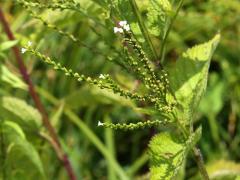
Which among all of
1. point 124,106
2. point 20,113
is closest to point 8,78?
point 20,113

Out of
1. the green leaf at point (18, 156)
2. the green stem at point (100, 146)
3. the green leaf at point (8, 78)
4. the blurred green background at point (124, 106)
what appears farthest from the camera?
the blurred green background at point (124, 106)

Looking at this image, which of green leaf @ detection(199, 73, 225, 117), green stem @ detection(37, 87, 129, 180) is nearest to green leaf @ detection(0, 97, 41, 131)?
green stem @ detection(37, 87, 129, 180)

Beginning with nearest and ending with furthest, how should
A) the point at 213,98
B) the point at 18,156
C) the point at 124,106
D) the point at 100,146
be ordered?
the point at 18,156 → the point at 100,146 → the point at 124,106 → the point at 213,98

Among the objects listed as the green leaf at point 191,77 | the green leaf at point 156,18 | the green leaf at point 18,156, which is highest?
the green leaf at point 156,18

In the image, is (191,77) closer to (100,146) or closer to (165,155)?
(165,155)

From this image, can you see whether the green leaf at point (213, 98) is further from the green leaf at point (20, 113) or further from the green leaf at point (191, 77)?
the green leaf at point (191, 77)

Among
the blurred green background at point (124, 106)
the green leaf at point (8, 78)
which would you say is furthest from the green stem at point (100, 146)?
the green leaf at point (8, 78)
